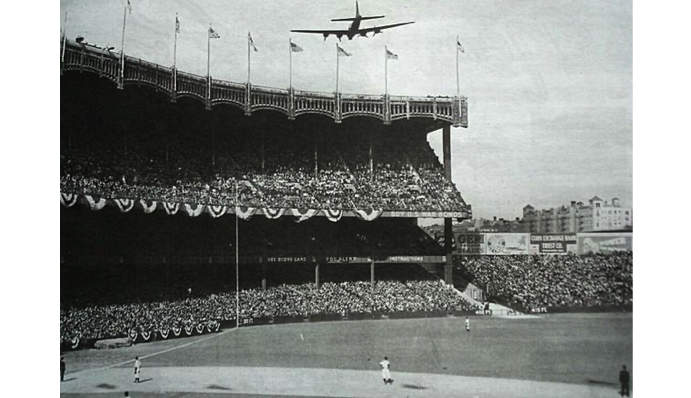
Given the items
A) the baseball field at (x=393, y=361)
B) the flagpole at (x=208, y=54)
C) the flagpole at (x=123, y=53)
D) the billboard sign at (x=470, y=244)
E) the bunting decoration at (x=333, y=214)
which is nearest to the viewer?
the baseball field at (x=393, y=361)

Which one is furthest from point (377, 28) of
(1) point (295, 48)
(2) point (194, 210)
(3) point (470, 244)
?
(2) point (194, 210)

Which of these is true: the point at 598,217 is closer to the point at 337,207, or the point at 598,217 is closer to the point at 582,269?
the point at 582,269

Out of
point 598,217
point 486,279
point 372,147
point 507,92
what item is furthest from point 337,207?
point 598,217

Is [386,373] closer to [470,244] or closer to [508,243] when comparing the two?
[508,243]

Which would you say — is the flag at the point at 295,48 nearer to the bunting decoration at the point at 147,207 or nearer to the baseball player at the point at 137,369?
the bunting decoration at the point at 147,207

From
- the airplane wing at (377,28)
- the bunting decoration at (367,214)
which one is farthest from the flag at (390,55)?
the bunting decoration at (367,214)

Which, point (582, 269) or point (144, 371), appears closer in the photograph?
point (582, 269)
